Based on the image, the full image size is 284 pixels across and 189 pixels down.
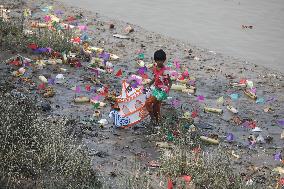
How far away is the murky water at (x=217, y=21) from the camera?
11523mm

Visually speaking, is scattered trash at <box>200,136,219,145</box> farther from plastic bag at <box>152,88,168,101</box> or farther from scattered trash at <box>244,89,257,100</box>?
scattered trash at <box>244,89,257,100</box>

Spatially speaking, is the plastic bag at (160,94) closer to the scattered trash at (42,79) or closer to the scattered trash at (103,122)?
the scattered trash at (103,122)

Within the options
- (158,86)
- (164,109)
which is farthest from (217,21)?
(158,86)

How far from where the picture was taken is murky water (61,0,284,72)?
37.8 feet

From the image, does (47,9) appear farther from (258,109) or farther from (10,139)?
(10,139)

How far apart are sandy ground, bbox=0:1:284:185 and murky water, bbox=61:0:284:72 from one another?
671 mm

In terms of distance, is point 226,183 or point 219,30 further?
point 219,30

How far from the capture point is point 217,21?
43.0ft

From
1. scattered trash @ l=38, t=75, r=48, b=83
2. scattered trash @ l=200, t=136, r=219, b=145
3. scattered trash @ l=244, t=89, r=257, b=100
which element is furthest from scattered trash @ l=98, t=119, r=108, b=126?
scattered trash @ l=244, t=89, r=257, b=100

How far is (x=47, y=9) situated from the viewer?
12406 millimetres

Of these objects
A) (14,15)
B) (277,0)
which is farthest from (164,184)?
(277,0)

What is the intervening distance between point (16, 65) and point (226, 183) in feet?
16.8

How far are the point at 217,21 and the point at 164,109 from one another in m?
6.29

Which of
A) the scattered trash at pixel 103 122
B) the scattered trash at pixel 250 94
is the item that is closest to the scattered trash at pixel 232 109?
the scattered trash at pixel 250 94
